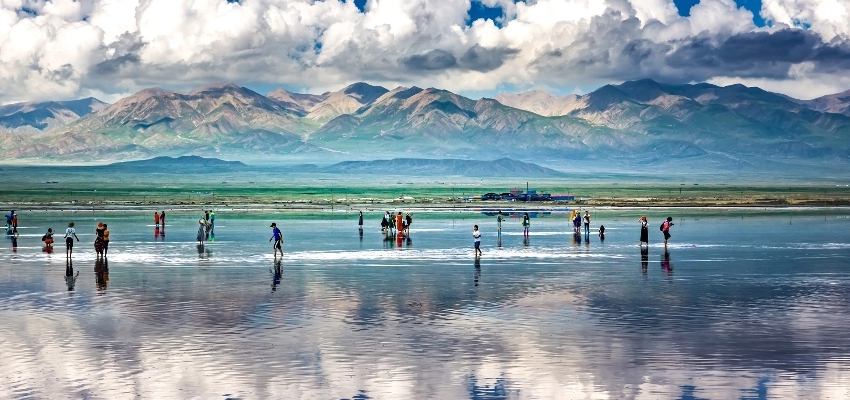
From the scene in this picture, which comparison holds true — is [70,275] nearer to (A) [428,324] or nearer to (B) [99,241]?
(B) [99,241]

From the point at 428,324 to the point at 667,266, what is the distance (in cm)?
1959

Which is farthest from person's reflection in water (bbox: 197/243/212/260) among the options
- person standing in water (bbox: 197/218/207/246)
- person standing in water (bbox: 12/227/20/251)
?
person standing in water (bbox: 12/227/20/251)

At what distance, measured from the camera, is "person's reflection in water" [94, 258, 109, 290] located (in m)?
39.1

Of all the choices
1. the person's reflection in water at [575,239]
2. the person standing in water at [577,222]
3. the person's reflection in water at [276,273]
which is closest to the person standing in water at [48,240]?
the person's reflection in water at [276,273]

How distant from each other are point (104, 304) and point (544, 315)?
42.0 feet

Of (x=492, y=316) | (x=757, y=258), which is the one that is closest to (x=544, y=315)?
(x=492, y=316)

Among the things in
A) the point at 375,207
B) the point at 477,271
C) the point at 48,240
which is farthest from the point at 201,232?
the point at 375,207

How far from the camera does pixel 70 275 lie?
139 feet

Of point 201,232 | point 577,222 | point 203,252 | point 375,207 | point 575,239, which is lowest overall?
point 203,252

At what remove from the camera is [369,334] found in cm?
2747

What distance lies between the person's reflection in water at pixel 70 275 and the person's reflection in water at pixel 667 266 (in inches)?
811

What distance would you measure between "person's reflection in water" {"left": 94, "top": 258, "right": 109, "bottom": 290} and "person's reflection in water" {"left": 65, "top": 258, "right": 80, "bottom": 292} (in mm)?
745

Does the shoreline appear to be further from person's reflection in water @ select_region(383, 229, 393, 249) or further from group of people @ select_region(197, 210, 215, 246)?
group of people @ select_region(197, 210, 215, 246)

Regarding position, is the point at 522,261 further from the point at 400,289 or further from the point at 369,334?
the point at 369,334
